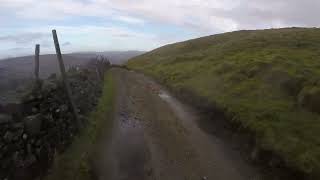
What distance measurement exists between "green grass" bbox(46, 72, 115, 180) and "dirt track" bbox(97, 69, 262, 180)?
554 millimetres

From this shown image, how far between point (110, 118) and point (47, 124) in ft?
27.9

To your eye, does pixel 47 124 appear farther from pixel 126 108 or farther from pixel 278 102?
pixel 278 102

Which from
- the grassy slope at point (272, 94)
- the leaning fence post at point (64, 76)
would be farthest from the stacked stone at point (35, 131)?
the grassy slope at point (272, 94)

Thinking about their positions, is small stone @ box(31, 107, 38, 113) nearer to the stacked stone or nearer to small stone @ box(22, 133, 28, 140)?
the stacked stone

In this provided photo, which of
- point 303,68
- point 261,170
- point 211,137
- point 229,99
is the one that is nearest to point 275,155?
point 261,170

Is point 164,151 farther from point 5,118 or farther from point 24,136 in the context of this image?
point 5,118

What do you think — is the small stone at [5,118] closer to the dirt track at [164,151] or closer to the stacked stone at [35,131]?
the stacked stone at [35,131]

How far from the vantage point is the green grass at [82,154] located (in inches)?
534

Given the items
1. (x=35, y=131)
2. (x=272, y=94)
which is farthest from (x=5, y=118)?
(x=272, y=94)

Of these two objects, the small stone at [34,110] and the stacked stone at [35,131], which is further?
the small stone at [34,110]

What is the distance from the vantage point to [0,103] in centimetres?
1159

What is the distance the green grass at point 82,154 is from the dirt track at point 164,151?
55 cm

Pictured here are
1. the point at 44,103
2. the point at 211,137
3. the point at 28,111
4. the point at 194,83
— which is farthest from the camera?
the point at 194,83

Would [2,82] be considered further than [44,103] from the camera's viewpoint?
No
